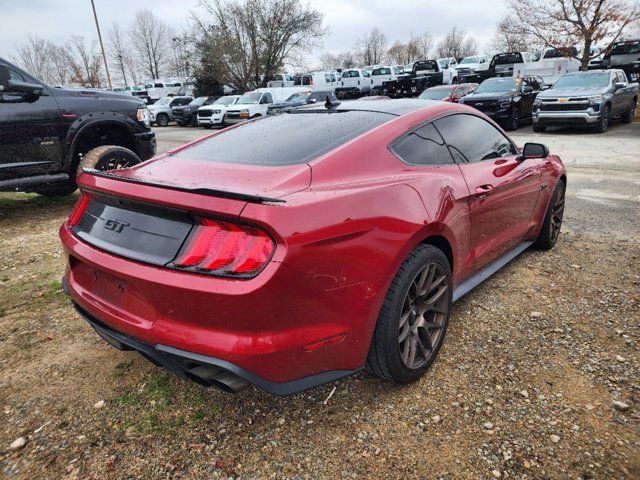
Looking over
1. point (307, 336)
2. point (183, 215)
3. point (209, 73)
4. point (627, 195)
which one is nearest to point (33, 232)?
point (183, 215)

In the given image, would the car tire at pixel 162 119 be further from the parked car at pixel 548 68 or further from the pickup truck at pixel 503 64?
the parked car at pixel 548 68

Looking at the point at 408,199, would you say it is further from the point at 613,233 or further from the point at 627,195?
the point at 627,195

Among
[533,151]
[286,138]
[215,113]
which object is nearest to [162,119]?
[215,113]

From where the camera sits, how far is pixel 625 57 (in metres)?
20.0

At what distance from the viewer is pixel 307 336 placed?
1.94 metres

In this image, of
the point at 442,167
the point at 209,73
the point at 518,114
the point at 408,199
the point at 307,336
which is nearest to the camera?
the point at 307,336

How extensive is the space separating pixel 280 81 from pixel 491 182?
32.1 meters

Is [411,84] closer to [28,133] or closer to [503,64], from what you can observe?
[503,64]

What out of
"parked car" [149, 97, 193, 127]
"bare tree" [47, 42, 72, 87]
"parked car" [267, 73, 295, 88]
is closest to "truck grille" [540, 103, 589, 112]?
"parked car" [149, 97, 193, 127]

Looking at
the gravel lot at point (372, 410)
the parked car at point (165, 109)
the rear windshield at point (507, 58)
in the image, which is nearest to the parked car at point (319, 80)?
the parked car at point (165, 109)

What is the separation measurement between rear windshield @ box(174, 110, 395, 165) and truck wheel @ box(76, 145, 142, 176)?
3.25m

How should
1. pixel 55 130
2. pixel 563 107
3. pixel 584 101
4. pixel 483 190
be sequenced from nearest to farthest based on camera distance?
pixel 483 190, pixel 55 130, pixel 584 101, pixel 563 107

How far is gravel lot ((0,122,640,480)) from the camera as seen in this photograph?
202 centimetres

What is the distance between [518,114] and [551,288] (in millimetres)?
13431
